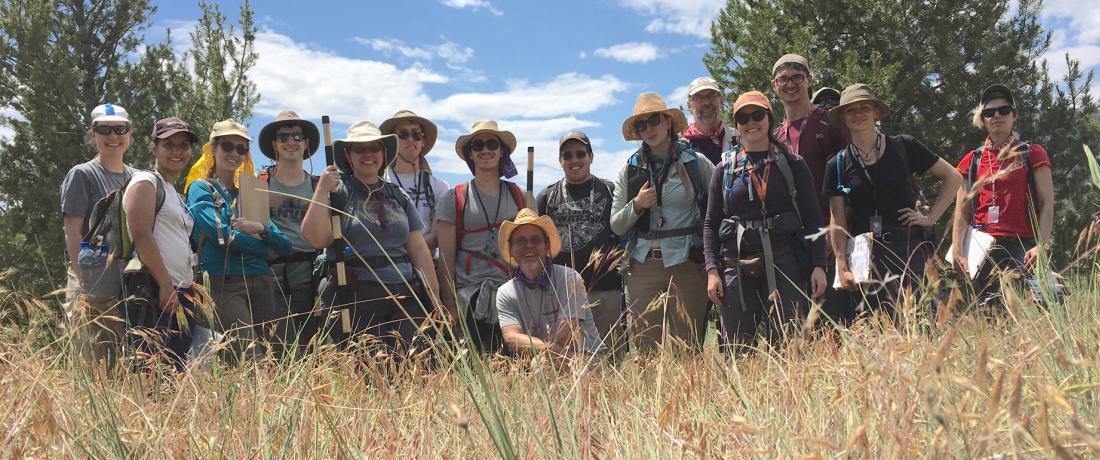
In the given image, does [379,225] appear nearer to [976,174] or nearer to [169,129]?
[169,129]

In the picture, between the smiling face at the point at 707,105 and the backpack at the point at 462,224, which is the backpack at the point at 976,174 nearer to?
the smiling face at the point at 707,105

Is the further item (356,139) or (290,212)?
(290,212)

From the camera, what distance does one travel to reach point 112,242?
3.49 metres

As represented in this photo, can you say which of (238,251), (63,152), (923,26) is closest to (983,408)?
(238,251)

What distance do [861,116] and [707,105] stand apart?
3.60 feet

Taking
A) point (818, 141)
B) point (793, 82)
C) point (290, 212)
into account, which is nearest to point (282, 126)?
point (290, 212)

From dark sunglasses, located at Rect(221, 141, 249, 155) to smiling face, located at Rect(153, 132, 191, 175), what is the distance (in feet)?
1.20

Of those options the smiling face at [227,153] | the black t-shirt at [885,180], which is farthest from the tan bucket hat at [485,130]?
the black t-shirt at [885,180]

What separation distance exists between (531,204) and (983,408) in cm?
340

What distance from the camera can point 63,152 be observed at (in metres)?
12.7

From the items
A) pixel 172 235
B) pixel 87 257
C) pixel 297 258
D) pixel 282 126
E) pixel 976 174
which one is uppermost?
pixel 282 126

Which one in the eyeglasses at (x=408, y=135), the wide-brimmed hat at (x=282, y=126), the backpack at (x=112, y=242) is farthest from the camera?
the eyeglasses at (x=408, y=135)

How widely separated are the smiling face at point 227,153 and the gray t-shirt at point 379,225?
32.3 inches

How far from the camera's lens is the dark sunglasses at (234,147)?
4.47 meters
